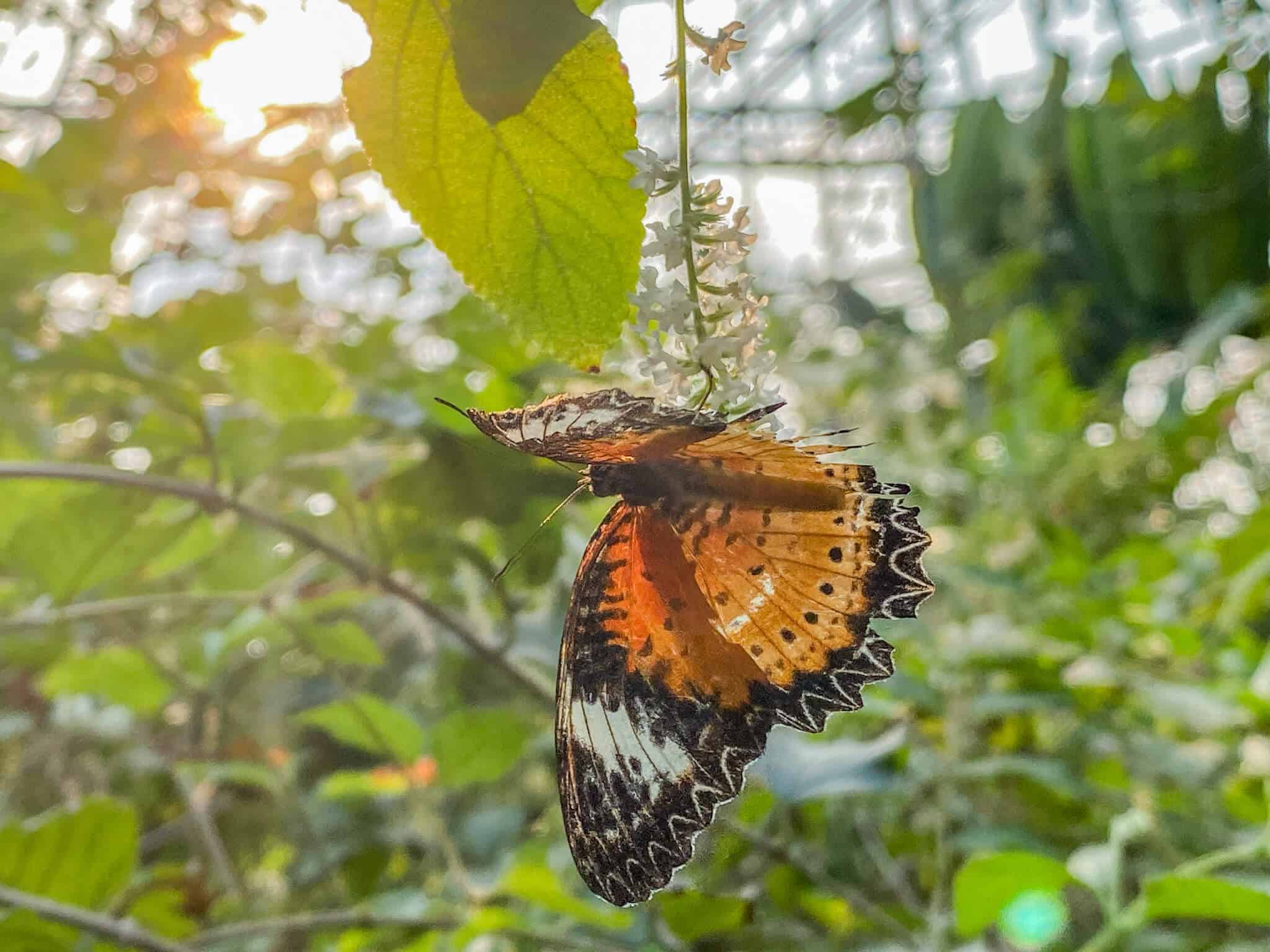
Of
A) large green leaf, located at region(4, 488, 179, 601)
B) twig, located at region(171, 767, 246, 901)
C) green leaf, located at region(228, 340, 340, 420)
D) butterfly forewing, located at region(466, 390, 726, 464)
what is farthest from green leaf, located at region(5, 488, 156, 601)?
butterfly forewing, located at region(466, 390, 726, 464)

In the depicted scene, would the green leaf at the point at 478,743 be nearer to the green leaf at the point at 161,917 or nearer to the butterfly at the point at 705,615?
the green leaf at the point at 161,917

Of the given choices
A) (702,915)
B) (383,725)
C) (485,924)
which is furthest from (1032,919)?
(383,725)

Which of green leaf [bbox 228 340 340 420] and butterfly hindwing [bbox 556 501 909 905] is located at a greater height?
green leaf [bbox 228 340 340 420]

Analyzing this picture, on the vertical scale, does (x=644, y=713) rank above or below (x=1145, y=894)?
above

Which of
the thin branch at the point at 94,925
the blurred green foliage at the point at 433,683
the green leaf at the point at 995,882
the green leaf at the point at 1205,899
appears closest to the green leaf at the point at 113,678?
the blurred green foliage at the point at 433,683

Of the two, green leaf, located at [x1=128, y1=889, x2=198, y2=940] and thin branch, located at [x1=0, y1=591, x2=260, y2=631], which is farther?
green leaf, located at [x1=128, y1=889, x2=198, y2=940]

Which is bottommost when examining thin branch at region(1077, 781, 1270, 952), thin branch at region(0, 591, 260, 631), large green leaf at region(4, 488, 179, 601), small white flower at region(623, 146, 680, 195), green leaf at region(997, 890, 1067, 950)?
green leaf at region(997, 890, 1067, 950)

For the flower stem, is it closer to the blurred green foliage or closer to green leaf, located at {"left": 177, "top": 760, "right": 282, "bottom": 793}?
the blurred green foliage

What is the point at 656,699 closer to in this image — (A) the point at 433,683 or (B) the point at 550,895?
(B) the point at 550,895
